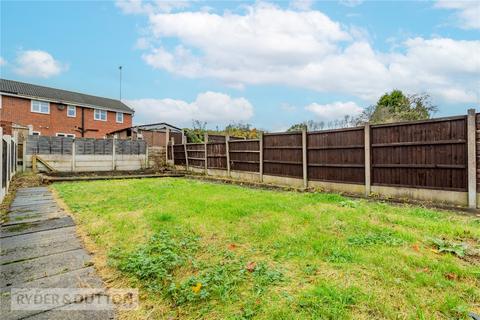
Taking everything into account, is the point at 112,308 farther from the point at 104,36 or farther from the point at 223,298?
the point at 104,36

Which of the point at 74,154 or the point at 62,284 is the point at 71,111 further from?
the point at 62,284

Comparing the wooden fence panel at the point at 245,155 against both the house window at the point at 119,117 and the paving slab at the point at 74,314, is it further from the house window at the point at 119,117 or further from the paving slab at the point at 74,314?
the house window at the point at 119,117

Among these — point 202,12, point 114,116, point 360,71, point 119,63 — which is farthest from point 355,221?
point 119,63

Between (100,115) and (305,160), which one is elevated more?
(100,115)

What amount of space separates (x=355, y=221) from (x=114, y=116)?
26264mm

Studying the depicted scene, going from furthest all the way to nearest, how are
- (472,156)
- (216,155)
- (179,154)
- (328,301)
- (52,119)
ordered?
(52,119), (179,154), (216,155), (472,156), (328,301)

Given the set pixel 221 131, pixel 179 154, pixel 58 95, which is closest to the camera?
pixel 179 154

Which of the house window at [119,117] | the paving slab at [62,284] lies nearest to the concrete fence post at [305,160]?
the paving slab at [62,284]

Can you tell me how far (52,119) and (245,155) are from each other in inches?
774

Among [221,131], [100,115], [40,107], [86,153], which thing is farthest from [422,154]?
[100,115]

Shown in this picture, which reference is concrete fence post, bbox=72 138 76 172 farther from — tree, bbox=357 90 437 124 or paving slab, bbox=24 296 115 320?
tree, bbox=357 90 437 124

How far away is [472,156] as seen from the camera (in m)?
4.56

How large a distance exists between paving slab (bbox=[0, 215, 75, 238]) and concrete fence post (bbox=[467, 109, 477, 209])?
7.18 meters

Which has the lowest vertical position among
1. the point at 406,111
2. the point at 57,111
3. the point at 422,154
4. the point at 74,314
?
the point at 74,314
